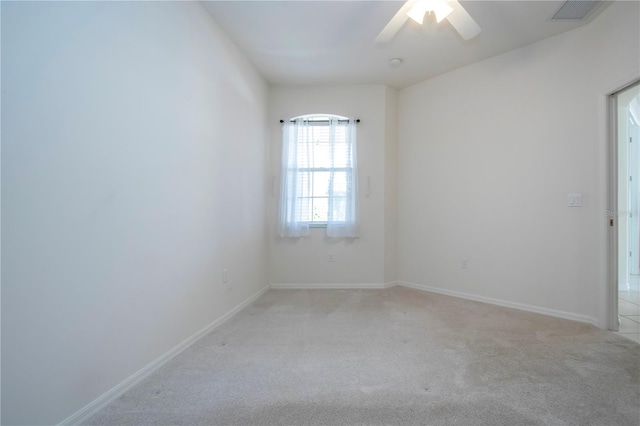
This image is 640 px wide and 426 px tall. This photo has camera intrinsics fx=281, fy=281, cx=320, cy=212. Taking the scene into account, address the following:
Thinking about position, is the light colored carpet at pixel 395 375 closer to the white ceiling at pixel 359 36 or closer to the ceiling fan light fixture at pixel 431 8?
the ceiling fan light fixture at pixel 431 8

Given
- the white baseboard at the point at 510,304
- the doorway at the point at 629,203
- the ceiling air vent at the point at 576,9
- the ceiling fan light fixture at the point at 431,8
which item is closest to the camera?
the ceiling fan light fixture at the point at 431,8

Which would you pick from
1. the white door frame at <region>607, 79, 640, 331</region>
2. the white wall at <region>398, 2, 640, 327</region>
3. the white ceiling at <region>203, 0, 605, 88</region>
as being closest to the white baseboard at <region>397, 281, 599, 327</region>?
the white wall at <region>398, 2, 640, 327</region>

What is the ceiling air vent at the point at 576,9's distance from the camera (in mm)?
2275

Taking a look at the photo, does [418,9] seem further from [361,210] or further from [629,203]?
[629,203]

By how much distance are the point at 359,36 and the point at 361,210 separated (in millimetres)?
2048

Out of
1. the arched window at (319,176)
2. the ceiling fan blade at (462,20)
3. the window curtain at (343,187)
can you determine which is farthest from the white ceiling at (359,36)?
the window curtain at (343,187)

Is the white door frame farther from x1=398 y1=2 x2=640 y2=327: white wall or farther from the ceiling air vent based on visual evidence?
the ceiling air vent

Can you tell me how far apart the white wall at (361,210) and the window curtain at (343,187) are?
11 cm

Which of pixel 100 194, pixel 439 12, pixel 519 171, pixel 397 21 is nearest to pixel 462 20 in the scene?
pixel 439 12

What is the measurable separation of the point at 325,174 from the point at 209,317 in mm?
2298

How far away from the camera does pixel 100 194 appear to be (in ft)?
4.72

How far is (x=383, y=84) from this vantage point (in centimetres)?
387

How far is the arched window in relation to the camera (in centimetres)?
384

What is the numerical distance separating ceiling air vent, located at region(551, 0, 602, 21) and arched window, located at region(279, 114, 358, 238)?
2218 mm
